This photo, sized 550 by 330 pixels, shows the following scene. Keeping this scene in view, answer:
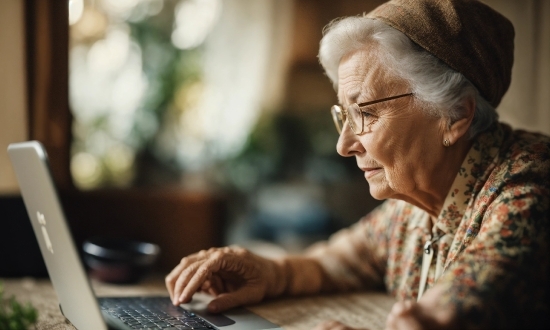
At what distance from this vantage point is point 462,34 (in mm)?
1067

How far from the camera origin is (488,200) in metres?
1.02

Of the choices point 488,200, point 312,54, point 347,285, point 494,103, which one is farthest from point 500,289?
point 312,54

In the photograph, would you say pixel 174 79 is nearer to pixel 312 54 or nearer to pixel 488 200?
pixel 312 54

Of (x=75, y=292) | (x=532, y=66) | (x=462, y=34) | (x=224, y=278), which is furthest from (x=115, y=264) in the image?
(x=532, y=66)

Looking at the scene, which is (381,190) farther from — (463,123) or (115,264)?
(115,264)

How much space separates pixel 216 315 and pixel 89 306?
392mm

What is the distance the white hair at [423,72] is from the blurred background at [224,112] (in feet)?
3.48

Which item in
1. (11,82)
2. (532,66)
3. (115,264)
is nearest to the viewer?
(115,264)

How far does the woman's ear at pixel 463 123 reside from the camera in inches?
44.7

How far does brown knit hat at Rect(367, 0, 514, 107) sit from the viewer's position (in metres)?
1.07

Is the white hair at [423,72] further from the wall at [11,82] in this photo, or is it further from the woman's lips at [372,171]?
the wall at [11,82]

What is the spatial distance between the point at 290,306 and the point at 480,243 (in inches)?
23.1

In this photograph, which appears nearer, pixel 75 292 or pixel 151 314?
pixel 75 292

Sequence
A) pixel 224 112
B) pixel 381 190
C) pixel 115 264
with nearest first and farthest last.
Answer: pixel 381 190, pixel 115 264, pixel 224 112
